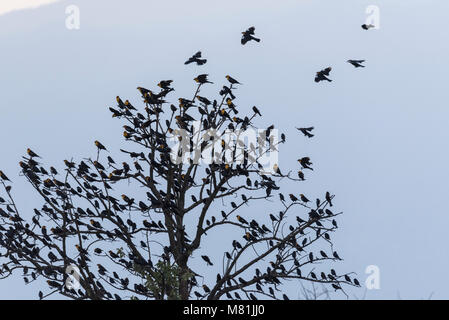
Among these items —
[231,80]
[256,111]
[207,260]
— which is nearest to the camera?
[256,111]

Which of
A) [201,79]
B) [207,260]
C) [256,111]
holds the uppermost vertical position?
[201,79]

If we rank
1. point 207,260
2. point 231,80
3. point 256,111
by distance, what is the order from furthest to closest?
Result: point 207,260
point 231,80
point 256,111

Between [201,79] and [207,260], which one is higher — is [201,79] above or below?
above

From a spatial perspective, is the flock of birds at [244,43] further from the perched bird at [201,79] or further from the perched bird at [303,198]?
the perched bird at [303,198]

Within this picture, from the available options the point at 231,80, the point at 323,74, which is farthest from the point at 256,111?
the point at 323,74

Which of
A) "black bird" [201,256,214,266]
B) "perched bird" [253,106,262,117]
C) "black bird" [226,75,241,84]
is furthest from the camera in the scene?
"black bird" [201,256,214,266]

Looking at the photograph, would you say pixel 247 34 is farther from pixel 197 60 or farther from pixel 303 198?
pixel 303 198

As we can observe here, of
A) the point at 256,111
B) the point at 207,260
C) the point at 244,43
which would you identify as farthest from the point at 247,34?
the point at 207,260

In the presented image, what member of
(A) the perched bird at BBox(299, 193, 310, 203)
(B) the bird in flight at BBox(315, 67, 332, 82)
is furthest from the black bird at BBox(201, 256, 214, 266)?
(B) the bird in flight at BBox(315, 67, 332, 82)

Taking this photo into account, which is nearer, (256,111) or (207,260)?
(256,111)

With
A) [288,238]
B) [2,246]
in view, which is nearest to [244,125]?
[288,238]

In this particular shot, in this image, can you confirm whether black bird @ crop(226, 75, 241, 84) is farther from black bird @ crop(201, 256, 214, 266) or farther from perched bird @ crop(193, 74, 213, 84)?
black bird @ crop(201, 256, 214, 266)
